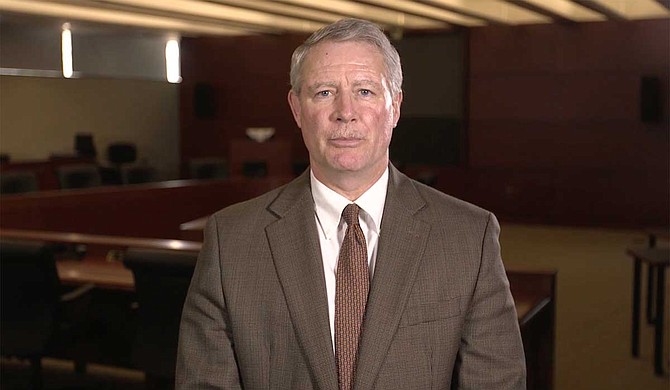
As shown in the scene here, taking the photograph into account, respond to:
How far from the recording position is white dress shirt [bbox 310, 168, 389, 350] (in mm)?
1691

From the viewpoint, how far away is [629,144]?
1167 centimetres

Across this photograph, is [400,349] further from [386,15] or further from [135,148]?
[135,148]

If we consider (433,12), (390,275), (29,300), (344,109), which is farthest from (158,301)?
(433,12)

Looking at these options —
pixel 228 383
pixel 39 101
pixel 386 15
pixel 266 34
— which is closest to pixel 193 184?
pixel 386 15

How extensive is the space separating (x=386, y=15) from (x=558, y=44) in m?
2.30

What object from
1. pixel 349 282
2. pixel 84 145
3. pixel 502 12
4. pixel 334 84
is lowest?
pixel 84 145

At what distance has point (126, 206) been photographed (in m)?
8.17

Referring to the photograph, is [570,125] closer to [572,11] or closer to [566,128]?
[566,128]

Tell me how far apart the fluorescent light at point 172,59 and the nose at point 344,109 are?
13429 mm

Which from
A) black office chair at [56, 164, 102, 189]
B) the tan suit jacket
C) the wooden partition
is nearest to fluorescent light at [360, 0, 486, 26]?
the wooden partition

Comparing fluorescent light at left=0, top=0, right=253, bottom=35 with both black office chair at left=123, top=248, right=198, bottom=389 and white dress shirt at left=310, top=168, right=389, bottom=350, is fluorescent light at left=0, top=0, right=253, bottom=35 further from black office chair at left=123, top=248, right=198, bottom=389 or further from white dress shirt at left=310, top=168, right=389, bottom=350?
white dress shirt at left=310, top=168, right=389, bottom=350

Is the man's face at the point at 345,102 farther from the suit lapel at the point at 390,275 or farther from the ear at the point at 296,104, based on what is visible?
the suit lapel at the point at 390,275

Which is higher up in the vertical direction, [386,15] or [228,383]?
[386,15]

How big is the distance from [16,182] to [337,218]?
7123 mm
